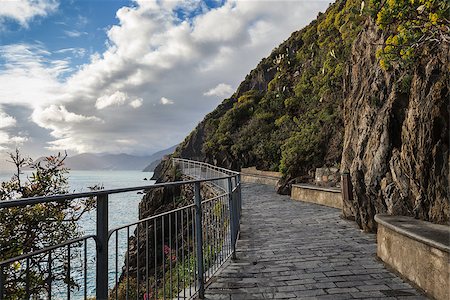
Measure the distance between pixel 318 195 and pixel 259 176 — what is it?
10.5m

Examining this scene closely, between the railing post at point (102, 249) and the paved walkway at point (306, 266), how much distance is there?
2029 millimetres

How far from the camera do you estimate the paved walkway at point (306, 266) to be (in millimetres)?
Answer: 3920

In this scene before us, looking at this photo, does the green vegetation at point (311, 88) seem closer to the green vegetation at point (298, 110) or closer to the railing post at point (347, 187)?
the green vegetation at point (298, 110)

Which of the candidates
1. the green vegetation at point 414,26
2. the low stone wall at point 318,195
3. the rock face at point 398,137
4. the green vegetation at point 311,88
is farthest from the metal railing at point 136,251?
the low stone wall at point 318,195

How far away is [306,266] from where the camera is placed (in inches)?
196

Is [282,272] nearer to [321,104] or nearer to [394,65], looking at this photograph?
[394,65]

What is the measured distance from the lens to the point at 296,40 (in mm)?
38250

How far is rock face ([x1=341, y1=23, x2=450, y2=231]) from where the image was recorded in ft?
14.6

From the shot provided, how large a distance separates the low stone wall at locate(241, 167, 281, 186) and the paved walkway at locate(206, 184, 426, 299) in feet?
37.4

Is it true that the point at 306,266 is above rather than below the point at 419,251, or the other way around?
below

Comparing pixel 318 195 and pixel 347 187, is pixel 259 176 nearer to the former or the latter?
pixel 318 195

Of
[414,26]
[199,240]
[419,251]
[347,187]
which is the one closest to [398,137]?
[414,26]

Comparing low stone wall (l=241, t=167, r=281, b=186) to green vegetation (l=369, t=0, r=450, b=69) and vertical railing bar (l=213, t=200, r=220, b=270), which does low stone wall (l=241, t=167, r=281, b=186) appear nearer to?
green vegetation (l=369, t=0, r=450, b=69)

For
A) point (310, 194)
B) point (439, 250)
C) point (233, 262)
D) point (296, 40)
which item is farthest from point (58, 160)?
point (296, 40)
